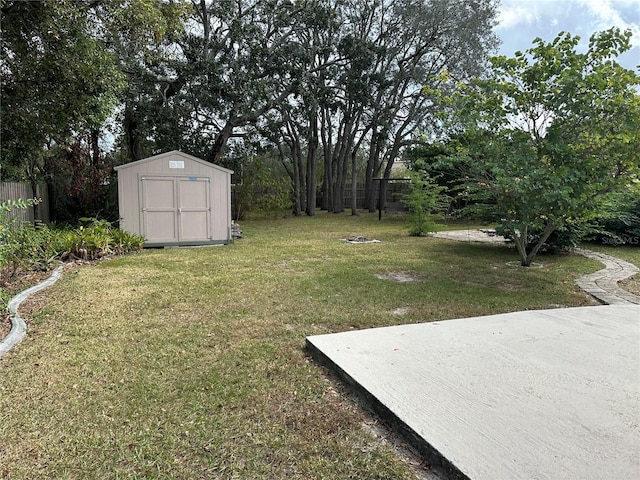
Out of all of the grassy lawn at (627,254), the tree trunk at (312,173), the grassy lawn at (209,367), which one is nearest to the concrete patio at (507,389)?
the grassy lawn at (209,367)

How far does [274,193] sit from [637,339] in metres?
12.3

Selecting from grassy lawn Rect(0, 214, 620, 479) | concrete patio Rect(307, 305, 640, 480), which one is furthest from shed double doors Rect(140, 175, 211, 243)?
concrete patio Rect(307, 305, 640, 480)

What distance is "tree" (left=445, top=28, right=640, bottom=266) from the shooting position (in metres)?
4.36

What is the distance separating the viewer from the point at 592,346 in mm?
2703

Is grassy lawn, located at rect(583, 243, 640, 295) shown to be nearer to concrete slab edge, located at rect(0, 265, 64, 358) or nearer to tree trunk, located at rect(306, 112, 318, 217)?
concrete slab edge, located at rect(0, 265, 64, 358)

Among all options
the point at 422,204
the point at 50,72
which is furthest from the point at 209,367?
the point at 422,204

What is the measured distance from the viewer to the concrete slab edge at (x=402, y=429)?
5.06ft

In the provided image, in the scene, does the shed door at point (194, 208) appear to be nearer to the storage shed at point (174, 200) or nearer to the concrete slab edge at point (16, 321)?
the storage shed at point (174, 200)

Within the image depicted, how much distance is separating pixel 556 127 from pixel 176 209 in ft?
21.1

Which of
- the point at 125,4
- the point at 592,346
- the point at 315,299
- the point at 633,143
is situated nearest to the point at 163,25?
the point at 125,4

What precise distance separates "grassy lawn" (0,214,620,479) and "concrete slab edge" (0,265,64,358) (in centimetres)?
7

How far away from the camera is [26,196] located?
8.50 m

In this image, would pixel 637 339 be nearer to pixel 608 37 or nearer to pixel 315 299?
pixel 315 299

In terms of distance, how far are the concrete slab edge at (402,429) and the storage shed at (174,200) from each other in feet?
20.5
